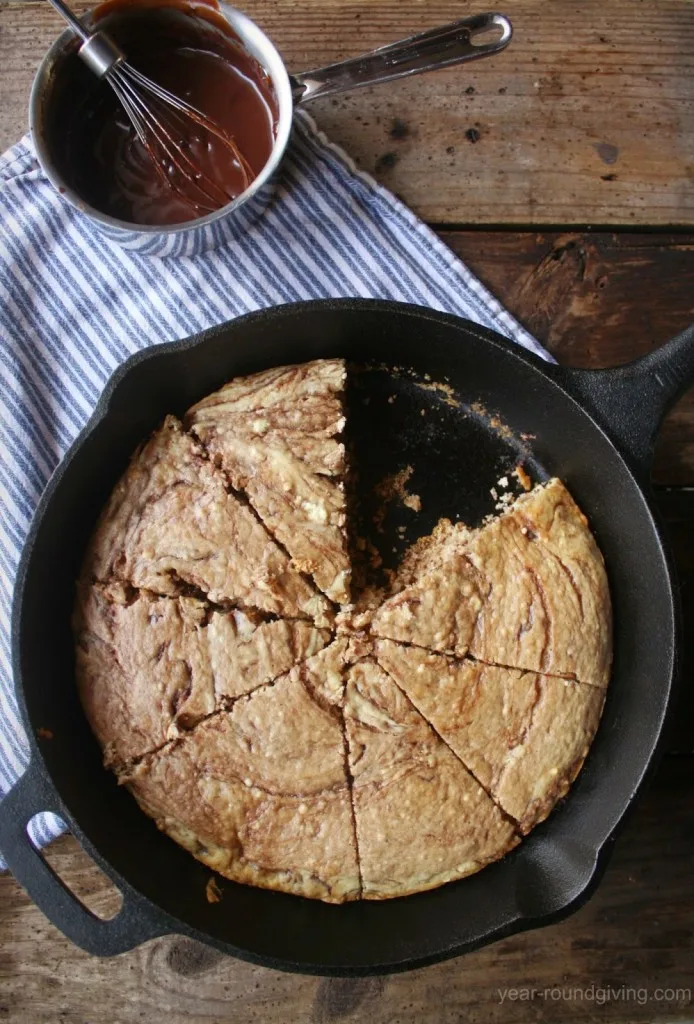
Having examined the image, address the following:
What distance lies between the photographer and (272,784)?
2.54 metres

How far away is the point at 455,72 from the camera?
3035 mm

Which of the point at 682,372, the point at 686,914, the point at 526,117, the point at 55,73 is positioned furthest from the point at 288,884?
the point at 526,117

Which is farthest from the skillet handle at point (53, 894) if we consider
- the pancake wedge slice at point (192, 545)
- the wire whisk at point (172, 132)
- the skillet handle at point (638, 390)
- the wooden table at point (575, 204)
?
the skillet handle at point (638, 390)

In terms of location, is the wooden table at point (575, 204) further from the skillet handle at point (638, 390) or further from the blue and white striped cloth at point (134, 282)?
the skillet handle at point (638, 390)

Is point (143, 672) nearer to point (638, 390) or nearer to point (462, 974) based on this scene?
point (462, 974)

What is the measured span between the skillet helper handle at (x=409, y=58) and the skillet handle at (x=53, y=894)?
218 centimetres

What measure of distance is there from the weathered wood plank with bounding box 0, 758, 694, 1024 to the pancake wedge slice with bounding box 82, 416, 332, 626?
1.00 meters

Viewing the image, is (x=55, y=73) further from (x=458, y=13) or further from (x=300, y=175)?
(x=458, y=13)

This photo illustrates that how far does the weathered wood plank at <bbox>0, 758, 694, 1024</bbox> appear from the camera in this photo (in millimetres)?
2832

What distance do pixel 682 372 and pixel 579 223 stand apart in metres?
0.86

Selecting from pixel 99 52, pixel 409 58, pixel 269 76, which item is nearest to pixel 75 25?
pixel 99 52

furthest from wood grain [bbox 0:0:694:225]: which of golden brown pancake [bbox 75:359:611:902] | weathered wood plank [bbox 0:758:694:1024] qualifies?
weathered wood plank [bbox 0:758:694:1024]

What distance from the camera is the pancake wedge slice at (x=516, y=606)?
2.62 metres

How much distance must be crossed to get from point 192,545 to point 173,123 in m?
1.26
